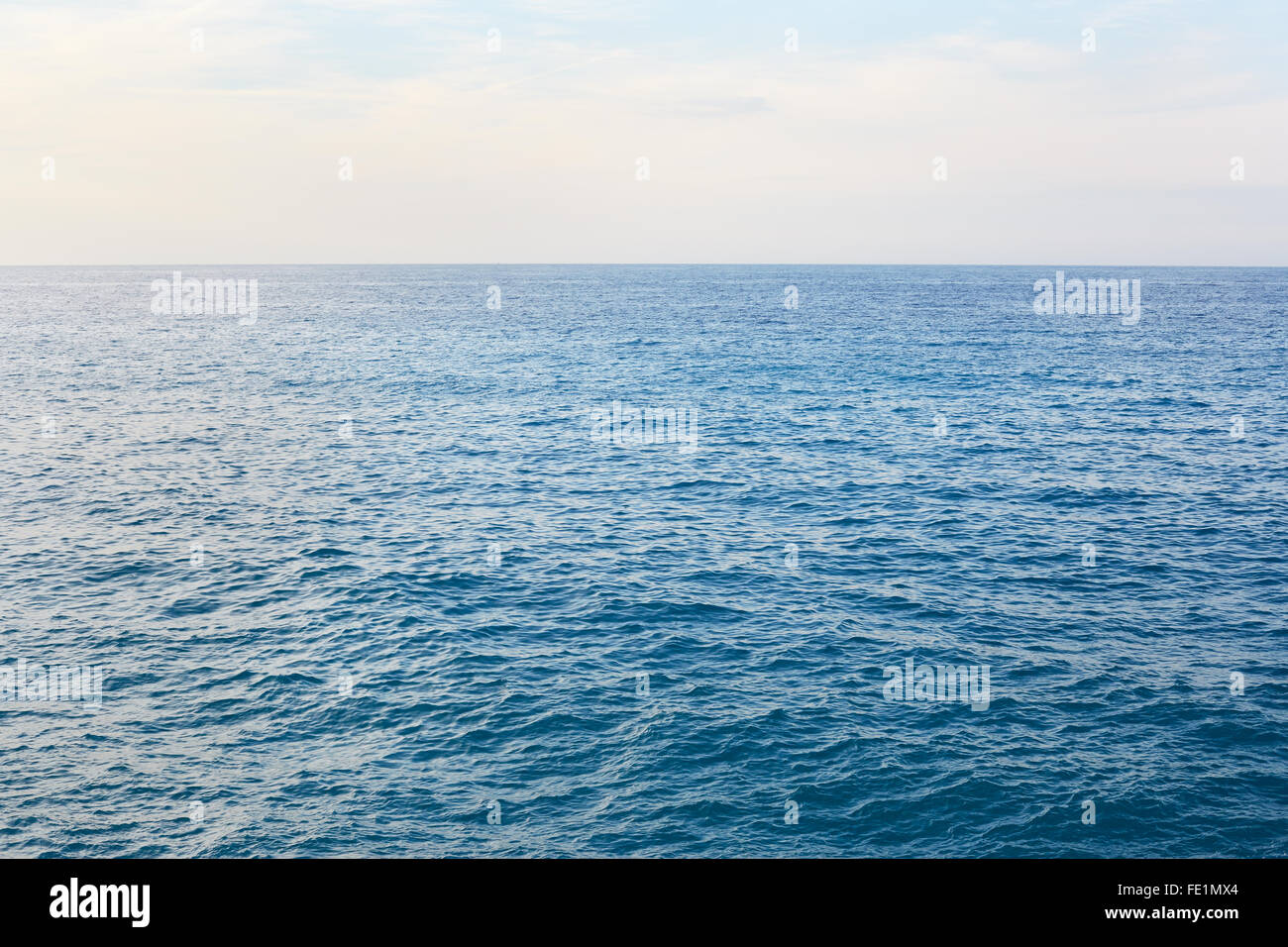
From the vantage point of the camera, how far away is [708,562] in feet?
169

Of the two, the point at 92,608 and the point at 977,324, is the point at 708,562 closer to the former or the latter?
the point at 92,608

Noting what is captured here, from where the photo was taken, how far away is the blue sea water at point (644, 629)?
97.1ft

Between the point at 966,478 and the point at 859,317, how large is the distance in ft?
416

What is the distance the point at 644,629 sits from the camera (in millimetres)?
43031

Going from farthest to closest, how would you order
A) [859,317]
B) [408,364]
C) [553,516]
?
[859,317] → [408,364] → [553,516]

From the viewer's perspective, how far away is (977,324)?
176 m

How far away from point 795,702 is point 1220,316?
615 ft

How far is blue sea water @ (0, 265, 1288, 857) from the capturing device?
29.6m

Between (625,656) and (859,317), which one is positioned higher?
(859,317)

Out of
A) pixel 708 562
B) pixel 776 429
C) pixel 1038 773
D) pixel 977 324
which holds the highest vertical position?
pixel 977 324

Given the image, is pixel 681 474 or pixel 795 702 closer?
pixel 795 702

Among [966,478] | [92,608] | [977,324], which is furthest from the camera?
[977,324]

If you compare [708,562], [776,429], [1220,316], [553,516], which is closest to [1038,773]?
[708,562]
